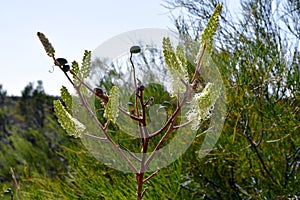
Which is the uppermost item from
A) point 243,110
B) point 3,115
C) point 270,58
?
point 3,115

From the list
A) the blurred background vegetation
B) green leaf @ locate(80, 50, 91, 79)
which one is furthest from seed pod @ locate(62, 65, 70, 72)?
the blurred background vegetation

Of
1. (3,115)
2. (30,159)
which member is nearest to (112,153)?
(30,159)

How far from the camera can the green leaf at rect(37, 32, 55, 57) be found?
283mm

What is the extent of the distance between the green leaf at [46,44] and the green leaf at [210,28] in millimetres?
107

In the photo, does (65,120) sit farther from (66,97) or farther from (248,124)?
(248,124)

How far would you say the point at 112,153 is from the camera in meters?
1.15

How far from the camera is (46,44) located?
290mm

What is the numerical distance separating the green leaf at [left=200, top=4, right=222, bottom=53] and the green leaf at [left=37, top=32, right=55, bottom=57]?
107 millimetres

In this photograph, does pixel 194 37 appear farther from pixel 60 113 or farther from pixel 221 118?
pixel 60 113

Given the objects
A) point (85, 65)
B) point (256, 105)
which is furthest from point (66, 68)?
point (256, 105)

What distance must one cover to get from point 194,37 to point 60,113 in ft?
2.89

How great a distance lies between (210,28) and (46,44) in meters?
0.12

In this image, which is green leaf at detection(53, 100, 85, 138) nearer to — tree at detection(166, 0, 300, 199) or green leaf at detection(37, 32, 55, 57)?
green leaf at detection(37, 32, 55, 57)

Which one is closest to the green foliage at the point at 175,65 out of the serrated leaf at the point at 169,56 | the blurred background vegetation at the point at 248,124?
the serrated leaf at the point at 169,56
